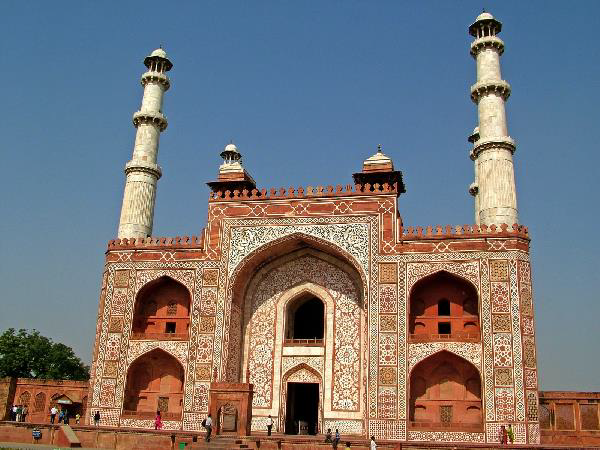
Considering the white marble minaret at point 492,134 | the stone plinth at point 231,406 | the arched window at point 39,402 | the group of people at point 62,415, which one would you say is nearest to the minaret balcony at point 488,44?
the white marble minaret at point 492,134

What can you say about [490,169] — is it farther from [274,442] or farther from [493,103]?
[274,442]

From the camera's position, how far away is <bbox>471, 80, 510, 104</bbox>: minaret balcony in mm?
21094

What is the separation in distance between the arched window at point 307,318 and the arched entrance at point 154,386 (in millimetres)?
3846

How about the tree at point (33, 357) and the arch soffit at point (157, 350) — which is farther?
the tree at point (33, 357)

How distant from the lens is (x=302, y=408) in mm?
21094

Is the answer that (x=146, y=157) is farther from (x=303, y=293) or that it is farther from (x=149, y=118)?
(x=303, y=293)

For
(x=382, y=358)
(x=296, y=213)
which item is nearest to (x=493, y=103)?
(x=296, y=213)

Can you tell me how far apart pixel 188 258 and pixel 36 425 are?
246 inches

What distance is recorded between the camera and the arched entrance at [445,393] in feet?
59.6

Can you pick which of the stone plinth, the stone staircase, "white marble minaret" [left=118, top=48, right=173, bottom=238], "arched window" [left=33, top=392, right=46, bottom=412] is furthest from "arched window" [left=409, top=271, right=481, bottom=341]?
"arched window" [left=33, top=392, right=46, bottom=412]

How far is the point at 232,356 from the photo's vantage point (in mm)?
19891

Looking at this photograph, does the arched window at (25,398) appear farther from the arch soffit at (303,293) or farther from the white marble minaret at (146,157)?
the arch soffit at (303,293)

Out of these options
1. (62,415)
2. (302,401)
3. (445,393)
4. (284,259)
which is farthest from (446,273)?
(62,415)

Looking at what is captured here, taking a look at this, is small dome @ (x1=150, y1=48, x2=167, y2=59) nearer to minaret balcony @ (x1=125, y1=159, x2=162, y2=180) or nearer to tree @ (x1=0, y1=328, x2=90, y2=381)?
minaret balcony @ (x1=125, y1=159, x2=162, y2=180)
